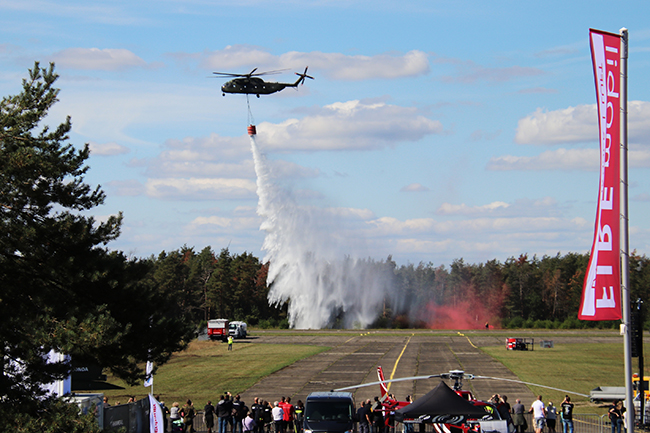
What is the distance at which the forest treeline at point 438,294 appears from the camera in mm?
117812

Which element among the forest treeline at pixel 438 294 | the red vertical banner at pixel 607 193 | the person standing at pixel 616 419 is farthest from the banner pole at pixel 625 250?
the forest treeline at pixel 438 294

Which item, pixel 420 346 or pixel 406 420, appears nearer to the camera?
pixel 406 420

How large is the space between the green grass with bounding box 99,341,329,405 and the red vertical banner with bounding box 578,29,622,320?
28.4m

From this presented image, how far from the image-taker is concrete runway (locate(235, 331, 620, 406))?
39.3 metres

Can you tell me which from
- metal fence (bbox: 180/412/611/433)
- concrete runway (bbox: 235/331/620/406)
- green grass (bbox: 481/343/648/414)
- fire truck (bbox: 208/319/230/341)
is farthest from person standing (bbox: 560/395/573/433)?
fire truck (bbox: 208/319/230/341)

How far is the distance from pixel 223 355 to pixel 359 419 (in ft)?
140

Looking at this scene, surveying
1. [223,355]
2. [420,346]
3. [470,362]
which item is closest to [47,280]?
[470,362]

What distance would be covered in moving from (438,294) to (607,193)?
11337 centimetres

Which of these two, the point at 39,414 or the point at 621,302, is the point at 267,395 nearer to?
the point at 39,414

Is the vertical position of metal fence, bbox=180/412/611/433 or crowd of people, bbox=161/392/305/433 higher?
crowd of people, bbox=161/392/305/433

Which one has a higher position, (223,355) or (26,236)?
(26,236)

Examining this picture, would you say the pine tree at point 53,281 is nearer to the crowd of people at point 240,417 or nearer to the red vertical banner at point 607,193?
the crowd of people at point 240,417

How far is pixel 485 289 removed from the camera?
441 feet

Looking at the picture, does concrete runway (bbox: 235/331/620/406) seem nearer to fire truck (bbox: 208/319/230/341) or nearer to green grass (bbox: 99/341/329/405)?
green grass (bbox: 99/341/329/405)
